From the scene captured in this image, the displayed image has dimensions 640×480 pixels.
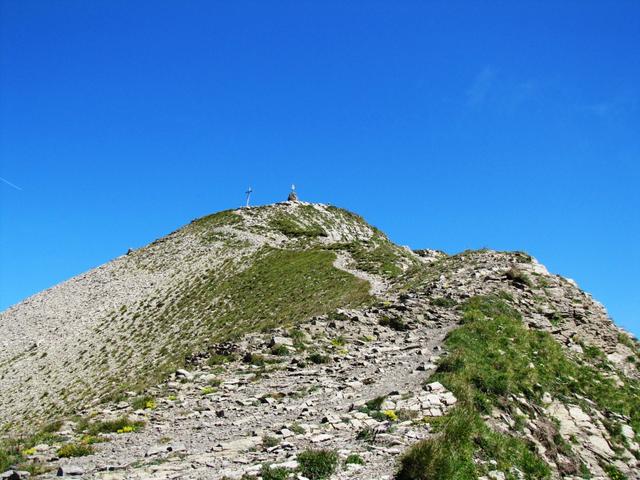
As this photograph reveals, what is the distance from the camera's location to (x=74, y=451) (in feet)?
48.9

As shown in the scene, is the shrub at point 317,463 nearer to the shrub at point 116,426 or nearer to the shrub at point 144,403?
the shrub at point 116,426

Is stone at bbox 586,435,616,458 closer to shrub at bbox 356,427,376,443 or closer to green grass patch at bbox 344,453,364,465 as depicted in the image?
shrub at bbox 356,427,376,443

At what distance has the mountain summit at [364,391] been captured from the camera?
1352cm

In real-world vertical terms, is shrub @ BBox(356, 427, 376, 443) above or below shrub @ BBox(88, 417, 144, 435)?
above

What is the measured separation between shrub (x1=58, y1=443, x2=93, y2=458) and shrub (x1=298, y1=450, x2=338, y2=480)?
6.94 m

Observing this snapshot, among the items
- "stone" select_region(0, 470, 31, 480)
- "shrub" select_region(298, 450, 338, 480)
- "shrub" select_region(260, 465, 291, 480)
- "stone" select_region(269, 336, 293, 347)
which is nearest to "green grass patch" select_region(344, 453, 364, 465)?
Answer: "shrub" select_region(298, 450, 338, 480)

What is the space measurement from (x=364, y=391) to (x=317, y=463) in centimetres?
641

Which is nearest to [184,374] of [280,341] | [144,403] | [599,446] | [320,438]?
Answer: [144,403]

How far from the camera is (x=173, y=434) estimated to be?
16203 millimetres

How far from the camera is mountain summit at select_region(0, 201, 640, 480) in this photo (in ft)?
44.3

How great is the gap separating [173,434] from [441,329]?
14514 mm

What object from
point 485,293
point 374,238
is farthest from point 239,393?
point 374,238

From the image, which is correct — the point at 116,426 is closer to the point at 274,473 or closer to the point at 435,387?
the point at 274,473

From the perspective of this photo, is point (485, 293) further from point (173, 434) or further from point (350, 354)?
point (173, 434)
